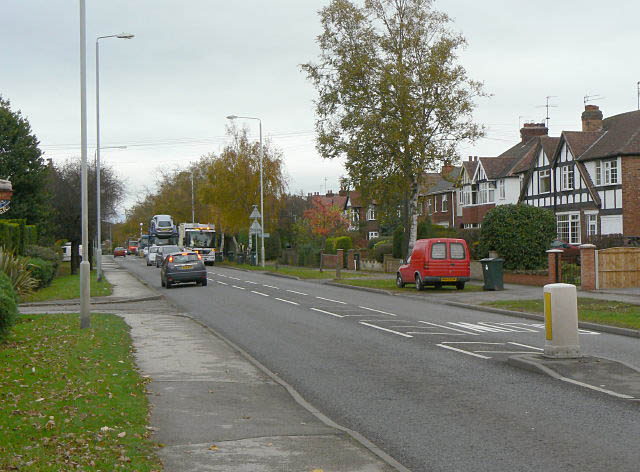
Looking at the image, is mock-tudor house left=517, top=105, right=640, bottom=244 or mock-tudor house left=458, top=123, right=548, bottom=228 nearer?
mock-tudor house left=517, top=105, right=640, bottom=244

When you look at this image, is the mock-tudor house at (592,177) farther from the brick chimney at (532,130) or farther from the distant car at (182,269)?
the distant car at (182,269)

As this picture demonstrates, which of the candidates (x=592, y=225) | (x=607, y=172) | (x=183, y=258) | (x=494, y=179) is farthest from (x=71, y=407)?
(x=494, y=179)

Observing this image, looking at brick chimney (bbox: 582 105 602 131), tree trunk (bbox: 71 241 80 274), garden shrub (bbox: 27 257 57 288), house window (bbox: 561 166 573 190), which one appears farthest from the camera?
brick chimney (bbox: 582 105 602 131)

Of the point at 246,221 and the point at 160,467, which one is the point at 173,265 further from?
the point at 246,221

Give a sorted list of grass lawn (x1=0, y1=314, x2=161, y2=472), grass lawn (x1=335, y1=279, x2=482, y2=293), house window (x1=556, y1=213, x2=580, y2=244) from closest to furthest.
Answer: grass lawn (x1=0, y1=314, x2=161, y2=472)
grass lawn (x1=335, y1=279, x2=482, y2=293)
house window (x1=556, y1=213, x2=580, y2=244)

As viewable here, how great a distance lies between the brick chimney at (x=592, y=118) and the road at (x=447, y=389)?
33544 millimetres

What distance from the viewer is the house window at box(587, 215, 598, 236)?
4484cm

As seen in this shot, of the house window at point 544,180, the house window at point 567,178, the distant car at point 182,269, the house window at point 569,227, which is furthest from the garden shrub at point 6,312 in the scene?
the house window at point 544,180

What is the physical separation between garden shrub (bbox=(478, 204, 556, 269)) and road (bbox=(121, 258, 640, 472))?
493 inches

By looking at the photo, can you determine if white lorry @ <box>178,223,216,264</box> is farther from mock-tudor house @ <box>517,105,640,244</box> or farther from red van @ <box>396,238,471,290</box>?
red van @ <box>396,238,471,290</box>

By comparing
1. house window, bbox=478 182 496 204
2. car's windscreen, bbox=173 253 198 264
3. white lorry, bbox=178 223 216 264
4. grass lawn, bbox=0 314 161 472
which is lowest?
grass lawn, bbox=0 314 161 472

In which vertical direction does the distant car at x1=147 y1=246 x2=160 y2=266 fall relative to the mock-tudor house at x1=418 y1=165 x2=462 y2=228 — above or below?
below

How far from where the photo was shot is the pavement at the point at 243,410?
6250mm

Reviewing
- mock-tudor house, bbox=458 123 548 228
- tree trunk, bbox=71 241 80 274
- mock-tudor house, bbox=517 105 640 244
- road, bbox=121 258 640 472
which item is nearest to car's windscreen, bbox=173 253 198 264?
road, bbox=121 258 640 472
